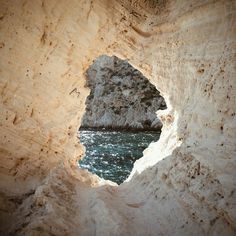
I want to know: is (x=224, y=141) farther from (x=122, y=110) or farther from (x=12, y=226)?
(x=122, y=110)

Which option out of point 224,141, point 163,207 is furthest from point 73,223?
point 224,141

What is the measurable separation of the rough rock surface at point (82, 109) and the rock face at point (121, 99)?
17.1 metres

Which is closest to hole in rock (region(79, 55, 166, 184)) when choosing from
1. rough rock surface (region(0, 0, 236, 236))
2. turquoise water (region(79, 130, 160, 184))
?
turquoise water (region(79, 130, 160, 184))

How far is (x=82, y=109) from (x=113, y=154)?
8.35m

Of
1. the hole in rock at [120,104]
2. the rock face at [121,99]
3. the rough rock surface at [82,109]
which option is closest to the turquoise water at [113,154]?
the hole in rock at [120,104]

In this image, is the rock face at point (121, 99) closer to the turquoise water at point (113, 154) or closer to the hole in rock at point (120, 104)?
the hole in rock at point (120, 104)

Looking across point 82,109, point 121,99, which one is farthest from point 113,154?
point 121,99

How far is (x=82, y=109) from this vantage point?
591cm

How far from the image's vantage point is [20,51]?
4227 mm

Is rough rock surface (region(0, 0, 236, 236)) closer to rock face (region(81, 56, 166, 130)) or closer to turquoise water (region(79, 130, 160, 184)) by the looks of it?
turquoise water (region(79, 130, 160, 184))

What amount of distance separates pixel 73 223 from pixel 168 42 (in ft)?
13.1

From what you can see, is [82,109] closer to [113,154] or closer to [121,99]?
[113,154]

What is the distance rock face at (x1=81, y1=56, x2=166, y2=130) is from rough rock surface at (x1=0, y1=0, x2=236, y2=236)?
56.2 feet

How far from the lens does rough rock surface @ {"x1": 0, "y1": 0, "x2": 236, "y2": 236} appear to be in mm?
3207
